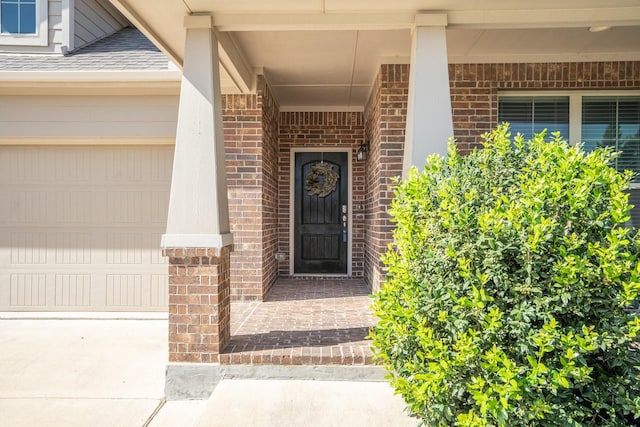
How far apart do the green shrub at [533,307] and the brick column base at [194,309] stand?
1.51 metres

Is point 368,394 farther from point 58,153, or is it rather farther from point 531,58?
point 58,153

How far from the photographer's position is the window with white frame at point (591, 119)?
446cm

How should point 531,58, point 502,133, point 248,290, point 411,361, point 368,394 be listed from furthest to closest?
point 248,290
point 531,58
point 368,394
point 502,133
point 411,361

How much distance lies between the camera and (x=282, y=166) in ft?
21.7

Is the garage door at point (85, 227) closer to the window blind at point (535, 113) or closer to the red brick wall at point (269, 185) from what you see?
the red brick wall at point (269, 185)

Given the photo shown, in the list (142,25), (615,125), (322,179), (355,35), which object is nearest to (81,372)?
(142,25)

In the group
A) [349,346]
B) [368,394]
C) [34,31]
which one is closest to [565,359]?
[368,394]

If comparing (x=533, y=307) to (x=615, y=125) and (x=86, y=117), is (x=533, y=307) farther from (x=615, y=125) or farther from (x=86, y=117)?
(x=86, y=117)

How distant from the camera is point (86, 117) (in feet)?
16.7

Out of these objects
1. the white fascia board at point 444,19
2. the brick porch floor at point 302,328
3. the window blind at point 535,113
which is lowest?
the brick porch floor at point 302,328

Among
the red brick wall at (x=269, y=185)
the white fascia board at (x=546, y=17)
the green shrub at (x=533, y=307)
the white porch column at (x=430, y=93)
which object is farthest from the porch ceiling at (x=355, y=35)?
the green shrub at (x=533, y=307)

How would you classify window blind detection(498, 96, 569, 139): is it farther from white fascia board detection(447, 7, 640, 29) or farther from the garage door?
the garage door

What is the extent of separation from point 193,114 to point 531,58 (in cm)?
361

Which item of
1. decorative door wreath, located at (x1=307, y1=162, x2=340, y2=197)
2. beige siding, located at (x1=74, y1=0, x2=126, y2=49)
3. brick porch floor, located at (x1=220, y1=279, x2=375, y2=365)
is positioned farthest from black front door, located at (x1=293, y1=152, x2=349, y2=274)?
beige siding, located at (x1=74, y1=0, x2=126, y2=49)
